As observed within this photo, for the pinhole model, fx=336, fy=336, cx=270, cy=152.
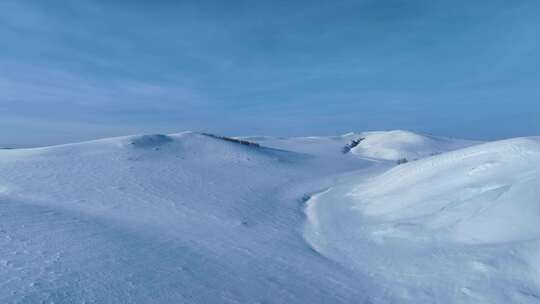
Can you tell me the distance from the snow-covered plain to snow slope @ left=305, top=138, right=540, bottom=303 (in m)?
0.02

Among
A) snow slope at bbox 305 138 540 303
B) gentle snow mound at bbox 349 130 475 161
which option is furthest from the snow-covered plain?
gentle snow mound at bbox 349 130 475 161

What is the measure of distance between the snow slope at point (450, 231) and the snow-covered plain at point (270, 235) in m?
0.02

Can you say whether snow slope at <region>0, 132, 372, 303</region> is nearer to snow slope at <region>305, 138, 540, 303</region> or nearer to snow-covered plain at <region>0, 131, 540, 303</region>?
snow-covered plain at <region>0, 131, 540, 303</region>

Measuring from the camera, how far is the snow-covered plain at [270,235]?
2473 mm

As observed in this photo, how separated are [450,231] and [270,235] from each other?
202 centimetres

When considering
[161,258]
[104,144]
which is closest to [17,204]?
[161,258]

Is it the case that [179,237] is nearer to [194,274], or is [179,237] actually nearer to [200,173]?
[194,274]

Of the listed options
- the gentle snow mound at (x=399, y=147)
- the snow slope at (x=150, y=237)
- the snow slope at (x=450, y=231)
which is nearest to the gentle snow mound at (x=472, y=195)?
the snow slope at (x=450, y=231)

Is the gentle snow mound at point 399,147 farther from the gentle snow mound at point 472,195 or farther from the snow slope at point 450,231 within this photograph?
the snow slope at point 450,231

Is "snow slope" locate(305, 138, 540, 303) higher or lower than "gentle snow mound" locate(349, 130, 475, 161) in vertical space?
lower

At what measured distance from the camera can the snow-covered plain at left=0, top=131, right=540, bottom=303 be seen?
8.11 feet

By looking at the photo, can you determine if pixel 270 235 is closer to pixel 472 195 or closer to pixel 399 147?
pixel 472 195

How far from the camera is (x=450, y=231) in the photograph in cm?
371

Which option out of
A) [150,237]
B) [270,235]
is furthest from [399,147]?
[150,237]
